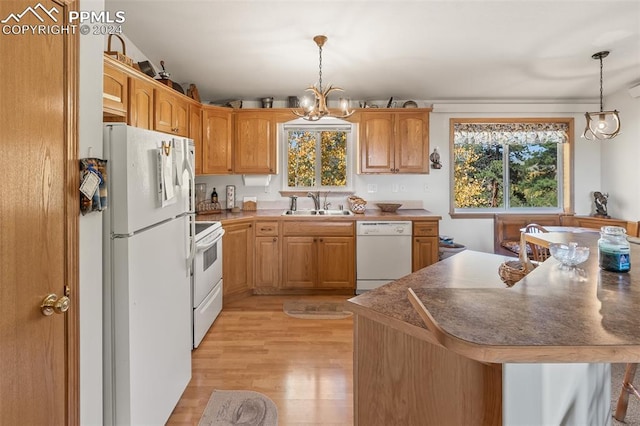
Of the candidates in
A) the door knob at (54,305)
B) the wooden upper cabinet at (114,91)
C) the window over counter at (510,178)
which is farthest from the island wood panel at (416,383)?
the window over counter at (510,178)

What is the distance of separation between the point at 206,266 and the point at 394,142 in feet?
8.59

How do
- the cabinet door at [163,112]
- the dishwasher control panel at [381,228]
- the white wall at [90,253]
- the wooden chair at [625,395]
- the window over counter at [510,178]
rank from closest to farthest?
the white wall at [90,253] < the wooden chair at [625,395] < the cabinet door at [163,112] < the dishwasher control panel at [381,228] < the window over counter at [510,178]

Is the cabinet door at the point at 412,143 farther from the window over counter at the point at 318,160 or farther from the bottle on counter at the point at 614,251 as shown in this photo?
the bottle on counter at the point at 614,251

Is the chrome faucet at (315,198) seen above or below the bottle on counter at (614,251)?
above

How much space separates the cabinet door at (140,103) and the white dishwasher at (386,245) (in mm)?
2323

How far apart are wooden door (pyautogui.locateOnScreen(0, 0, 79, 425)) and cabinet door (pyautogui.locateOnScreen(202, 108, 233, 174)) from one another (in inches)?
103

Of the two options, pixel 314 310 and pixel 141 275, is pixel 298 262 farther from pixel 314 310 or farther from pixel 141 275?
pixel 141 275

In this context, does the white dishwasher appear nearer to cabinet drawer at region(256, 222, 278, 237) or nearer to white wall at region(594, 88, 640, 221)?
cabinet drawer at region(256, 222, 278, 237)

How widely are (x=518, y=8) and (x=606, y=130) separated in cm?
147

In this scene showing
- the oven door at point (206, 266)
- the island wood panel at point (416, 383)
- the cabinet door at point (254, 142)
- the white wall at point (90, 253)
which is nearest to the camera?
the island wood panel at point (416, 383)

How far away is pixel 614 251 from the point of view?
138 cm

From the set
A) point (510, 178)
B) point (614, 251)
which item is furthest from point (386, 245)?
point (614, 251)

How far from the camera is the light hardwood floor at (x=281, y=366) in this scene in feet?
6.30

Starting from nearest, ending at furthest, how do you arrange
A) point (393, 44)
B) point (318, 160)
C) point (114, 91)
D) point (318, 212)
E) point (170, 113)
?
point (114, 91) → point (393, 44) → point (170, 113) → point (318, 212) → point (318, 160)
